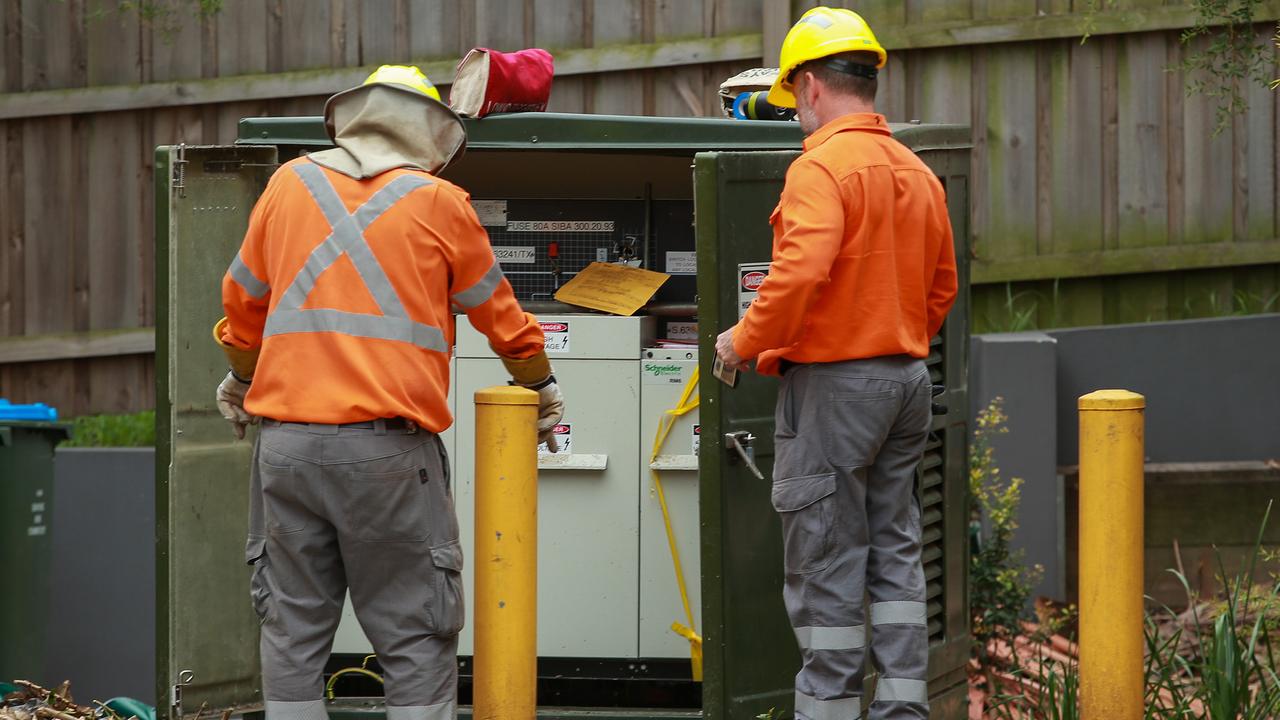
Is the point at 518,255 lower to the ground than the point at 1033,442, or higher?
higher

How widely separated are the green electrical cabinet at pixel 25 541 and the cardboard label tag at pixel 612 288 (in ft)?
7.68

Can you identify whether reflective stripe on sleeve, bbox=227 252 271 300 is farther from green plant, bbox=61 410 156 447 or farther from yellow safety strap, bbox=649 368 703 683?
green plant, bbox=61 410 156 447

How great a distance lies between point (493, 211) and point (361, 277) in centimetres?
231

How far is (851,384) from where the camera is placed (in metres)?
4.04

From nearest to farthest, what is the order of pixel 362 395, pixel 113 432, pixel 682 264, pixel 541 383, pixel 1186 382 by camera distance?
pixel 362 395
pixel 541 383
pixel 682 264
pixel 1186 382
pixel 113 432

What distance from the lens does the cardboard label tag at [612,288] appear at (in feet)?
17.8

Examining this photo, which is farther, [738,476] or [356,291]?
[738,476]

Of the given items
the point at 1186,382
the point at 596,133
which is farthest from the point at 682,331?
the point at 1186,382

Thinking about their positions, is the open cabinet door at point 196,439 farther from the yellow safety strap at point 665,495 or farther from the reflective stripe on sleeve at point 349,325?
the yellow safety strap at point 665,495

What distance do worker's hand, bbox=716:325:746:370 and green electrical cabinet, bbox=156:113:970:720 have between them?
0.22 m

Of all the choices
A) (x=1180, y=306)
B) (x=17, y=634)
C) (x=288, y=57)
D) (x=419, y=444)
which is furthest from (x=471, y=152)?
(x=1180, y=306)

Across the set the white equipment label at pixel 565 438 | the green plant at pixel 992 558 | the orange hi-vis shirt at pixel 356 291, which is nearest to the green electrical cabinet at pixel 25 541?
the white equipment label at pixel 565 438

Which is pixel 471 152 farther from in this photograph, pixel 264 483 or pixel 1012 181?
pixel 1012 181

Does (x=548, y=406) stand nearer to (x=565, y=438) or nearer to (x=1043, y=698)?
(x=565, y=438)
